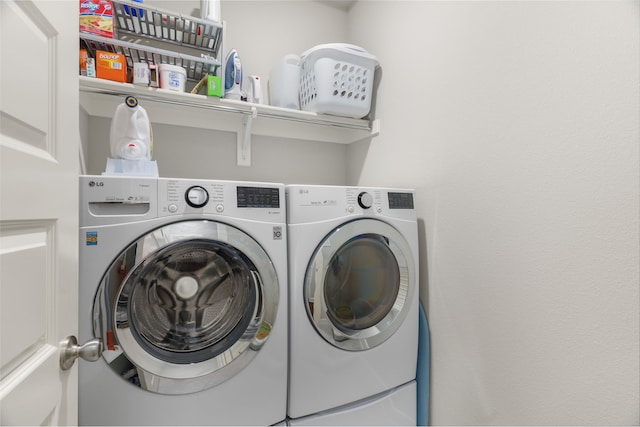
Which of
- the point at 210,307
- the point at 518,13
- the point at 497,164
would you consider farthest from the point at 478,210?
the point at 210,307

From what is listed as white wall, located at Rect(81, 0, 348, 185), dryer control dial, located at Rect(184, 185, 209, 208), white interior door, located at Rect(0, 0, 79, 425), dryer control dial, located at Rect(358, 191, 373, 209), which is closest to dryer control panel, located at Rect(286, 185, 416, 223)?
dryer control dial, located at Rect(358, 191, 373, 209)

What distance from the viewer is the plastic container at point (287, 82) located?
168 cm

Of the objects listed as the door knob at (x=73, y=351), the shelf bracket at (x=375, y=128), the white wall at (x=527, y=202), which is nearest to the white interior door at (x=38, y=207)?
the door knob at (x=73, y=351)

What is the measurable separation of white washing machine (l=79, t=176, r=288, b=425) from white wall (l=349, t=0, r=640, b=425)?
0.68 m

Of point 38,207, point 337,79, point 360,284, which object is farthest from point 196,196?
point 337,79

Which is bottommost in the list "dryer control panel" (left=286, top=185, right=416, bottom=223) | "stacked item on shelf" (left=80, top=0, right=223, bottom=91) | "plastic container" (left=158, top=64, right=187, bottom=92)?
"dryer control panel" (left=286, top=185, right=416, bottom=223)

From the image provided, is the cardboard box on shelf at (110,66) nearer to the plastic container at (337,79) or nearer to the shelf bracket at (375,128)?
the plastic container at (337,79)

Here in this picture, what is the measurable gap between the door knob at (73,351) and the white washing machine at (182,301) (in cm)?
26

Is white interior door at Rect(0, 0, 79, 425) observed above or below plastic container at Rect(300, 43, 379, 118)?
below

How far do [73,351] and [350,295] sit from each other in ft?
2.94

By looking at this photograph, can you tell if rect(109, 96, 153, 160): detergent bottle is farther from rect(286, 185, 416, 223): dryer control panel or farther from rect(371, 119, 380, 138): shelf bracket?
rect(371, 119, 380, 138): shelf bracket

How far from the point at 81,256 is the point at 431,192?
4.14 feet

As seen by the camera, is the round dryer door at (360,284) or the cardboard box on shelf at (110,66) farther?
the cardboard box on shelf at (110,66)

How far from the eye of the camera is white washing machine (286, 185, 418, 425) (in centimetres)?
114
